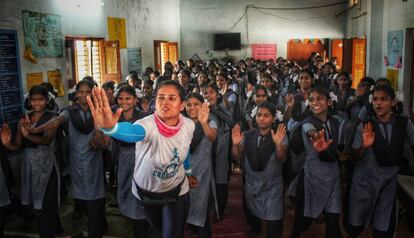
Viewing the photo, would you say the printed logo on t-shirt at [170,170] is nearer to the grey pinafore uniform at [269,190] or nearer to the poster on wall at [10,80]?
the grey pinafore uniform at [269,190]

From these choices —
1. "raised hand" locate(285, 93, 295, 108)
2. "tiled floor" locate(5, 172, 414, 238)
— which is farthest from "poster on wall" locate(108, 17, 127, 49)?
"raised hand" locate(285, 93, 295, 108)

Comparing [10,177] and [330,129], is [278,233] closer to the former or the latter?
[330,129]

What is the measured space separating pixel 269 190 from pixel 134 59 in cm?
865

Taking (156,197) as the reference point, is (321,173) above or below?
below

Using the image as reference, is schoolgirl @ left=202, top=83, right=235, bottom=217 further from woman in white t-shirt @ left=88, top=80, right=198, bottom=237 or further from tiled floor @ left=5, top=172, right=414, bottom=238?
woman in white t-shirt @ left=88, top=80, right=198, bottom=237

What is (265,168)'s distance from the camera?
388 centimetres

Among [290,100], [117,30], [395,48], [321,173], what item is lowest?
[321,173]

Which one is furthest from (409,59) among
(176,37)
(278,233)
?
(176,37)

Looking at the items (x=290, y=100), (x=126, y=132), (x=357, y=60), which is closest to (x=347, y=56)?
(x=357, y=60)

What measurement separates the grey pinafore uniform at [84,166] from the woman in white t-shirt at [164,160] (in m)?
1.45

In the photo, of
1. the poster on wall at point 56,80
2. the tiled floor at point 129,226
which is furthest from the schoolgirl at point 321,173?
the poster on wall at point 56,80

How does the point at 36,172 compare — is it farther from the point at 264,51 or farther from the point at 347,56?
the point at 264,51

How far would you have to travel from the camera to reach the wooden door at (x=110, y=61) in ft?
32.2

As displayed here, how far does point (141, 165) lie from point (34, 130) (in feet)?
5.63
